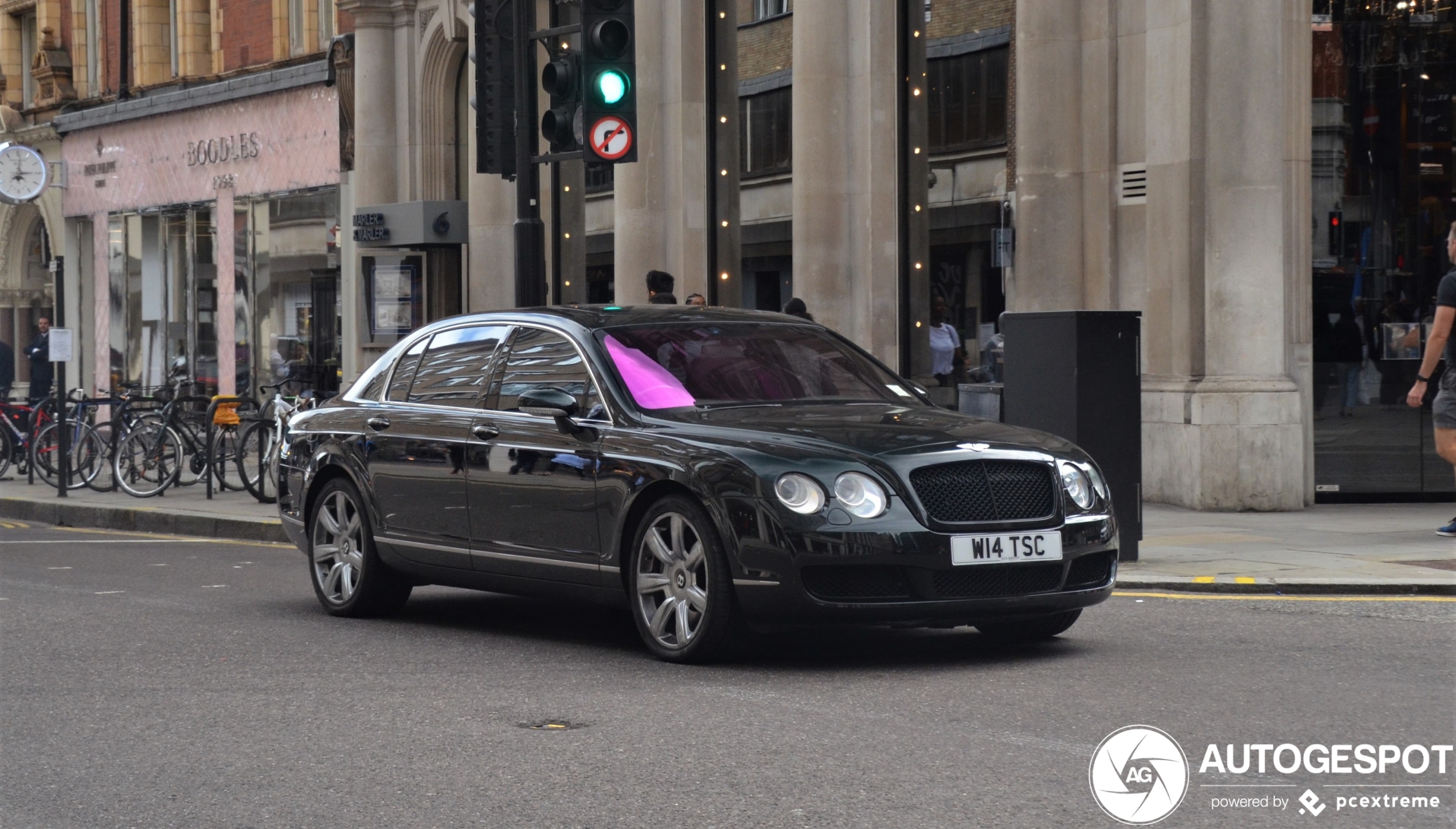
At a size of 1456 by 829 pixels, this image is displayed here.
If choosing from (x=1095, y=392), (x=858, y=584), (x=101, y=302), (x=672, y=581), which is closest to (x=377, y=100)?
(x=101, y=302)

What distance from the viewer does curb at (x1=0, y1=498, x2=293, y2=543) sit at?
52.1 feet

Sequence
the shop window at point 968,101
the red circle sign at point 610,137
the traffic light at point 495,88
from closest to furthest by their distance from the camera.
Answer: the red circle sign at point 610,137, the traffic light at point 495,88, the shop window at point 968,101

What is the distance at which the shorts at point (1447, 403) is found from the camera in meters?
12.5

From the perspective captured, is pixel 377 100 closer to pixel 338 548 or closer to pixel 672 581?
pixel 338 548

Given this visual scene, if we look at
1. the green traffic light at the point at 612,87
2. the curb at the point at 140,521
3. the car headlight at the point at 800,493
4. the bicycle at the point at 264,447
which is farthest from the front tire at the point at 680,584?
the bicycle at the point at 264,447

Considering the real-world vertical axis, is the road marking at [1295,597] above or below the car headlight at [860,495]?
below

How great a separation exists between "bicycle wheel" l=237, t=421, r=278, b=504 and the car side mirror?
9.81 meters

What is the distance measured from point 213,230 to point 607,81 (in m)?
19.2

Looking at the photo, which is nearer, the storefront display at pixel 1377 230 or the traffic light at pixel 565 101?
the traffic light at pixel 565 101

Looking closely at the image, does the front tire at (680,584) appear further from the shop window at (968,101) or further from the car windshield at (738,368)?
the shop window at (968,101)

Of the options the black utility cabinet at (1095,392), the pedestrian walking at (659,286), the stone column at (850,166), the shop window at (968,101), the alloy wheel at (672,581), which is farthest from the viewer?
the stone column at (850,166)

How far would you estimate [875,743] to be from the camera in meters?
6.25

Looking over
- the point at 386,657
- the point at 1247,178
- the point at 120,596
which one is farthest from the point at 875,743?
the point at 1247,178

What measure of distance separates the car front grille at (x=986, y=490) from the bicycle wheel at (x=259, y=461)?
1151 cm
